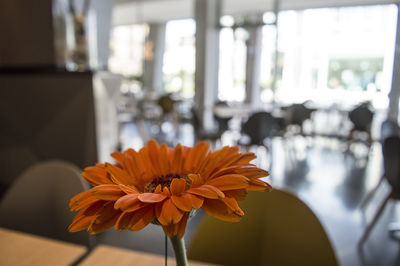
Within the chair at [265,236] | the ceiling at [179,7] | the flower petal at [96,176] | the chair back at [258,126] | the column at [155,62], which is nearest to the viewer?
the flower petal at [96,176]

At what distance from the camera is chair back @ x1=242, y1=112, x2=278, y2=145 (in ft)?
13.7

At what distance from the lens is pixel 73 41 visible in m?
2.17

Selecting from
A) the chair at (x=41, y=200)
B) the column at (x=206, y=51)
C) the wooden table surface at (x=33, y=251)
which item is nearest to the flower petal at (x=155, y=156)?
the wooden table surface at (x=33, y=251)

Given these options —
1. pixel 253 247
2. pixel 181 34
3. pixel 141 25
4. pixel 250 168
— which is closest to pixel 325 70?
pixel 181 34

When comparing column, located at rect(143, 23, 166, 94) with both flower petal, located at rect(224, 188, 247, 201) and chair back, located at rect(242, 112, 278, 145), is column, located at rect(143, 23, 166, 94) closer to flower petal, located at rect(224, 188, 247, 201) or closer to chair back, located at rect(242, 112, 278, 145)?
chair back, located at rect(242, 112, 278, 145)

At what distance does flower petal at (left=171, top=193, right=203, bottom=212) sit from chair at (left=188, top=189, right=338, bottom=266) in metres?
0.63

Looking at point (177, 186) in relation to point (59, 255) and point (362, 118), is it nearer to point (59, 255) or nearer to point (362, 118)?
point (59, 255)

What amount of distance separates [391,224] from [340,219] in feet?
1.56

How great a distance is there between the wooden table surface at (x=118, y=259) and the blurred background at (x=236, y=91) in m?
0.06

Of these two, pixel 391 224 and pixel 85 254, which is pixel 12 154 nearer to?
pixel 85 254

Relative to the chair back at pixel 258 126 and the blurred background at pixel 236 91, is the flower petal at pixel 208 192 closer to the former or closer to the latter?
A: the blurred background at pixel 236 91

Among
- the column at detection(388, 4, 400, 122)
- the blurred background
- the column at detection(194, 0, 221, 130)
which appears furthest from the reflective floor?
the column at detection(194, 0, 221, 130)

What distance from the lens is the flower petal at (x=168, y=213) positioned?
0.32 m

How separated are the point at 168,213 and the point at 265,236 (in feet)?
2.48
